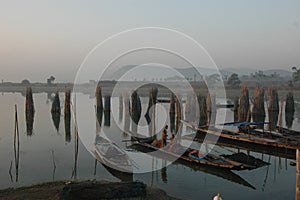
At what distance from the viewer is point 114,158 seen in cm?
1308

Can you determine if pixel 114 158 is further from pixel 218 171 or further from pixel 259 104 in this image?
pixel 259 104


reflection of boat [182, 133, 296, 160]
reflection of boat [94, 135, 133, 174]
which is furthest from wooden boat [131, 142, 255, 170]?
reflection of boat [182, 133, 296, 160]

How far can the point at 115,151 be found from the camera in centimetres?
1369

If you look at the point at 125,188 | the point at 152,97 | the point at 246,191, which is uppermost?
the point at 152,97

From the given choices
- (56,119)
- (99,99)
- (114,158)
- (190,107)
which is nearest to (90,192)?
(114,158)

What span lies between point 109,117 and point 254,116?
14504mm

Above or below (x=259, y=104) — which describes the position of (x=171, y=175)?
below

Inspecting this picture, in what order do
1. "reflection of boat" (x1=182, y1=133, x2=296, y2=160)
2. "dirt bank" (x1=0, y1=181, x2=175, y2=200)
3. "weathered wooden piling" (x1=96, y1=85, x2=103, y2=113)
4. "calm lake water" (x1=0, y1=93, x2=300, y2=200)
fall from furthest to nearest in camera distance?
"weathered wooden piling" (x1=96, y1=85, x2=103, y2=113), "reflection of boat" (x1=182, y1=133, x2=296, y2=160), "calm lake water" (x1=0, y1=93, x2=300, y2=200), "dirt bank" (x1=0, y1=181, x2=175, y2=200)

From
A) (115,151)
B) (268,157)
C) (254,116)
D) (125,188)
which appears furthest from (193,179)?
(254,116)

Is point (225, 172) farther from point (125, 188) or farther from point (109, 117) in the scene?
point (109, 117)

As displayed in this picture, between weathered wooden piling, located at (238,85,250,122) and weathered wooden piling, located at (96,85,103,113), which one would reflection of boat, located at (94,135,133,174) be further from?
weathered wooden piling, located at (238,85,250,122)

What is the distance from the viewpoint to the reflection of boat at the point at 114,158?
12196mm

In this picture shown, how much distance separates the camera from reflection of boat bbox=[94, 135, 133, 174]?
12.2 metres

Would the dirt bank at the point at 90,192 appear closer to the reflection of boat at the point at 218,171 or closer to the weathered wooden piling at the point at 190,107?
the reflection of boat at the point at 218,171
